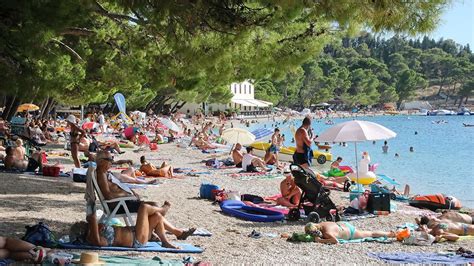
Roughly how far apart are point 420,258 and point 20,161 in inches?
346

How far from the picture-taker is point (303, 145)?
916 centimetres

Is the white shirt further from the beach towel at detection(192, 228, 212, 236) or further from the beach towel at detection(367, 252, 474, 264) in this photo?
the beach towel at detection(367, 252, 474, 264)

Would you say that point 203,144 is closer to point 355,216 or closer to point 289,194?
point 289,194

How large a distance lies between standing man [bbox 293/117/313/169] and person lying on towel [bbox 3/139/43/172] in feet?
18.6

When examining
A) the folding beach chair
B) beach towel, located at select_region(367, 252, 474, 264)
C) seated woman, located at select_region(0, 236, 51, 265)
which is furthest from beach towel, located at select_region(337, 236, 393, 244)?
seated woman, located at select_region(0, 236, 51, 265)

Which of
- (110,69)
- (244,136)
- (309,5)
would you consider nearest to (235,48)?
(309,5)

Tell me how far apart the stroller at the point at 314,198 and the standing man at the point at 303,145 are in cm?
88

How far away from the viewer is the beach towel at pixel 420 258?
5.82m

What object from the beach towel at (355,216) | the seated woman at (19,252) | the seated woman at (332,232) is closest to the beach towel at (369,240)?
the seated woman at (332,232)

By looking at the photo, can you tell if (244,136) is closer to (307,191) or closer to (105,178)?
(307,191)

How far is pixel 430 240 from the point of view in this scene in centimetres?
684

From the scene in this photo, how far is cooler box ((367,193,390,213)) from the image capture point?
885 centimetres

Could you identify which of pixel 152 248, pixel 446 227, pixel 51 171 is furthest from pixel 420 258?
pixel 51 171

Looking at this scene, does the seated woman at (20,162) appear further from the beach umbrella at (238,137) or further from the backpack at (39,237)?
the beach umbrella at (238,137)
